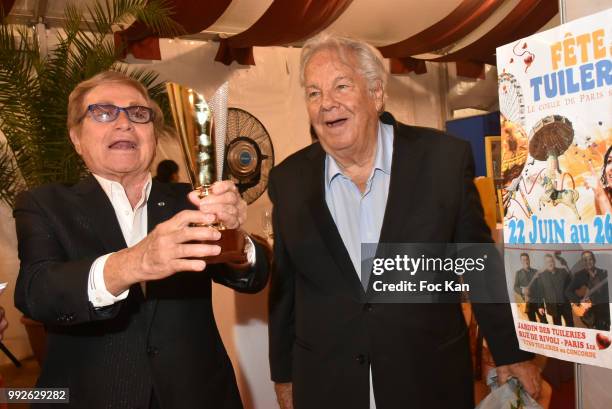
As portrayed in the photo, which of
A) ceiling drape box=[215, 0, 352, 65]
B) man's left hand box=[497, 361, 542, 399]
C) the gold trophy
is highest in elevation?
ceiling drape box=[215, 0, 352, 65]

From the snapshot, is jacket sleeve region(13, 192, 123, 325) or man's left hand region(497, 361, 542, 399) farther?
man's left hand region(497, 361, 542, 399)

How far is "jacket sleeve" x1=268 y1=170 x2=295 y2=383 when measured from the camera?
6.43 feet

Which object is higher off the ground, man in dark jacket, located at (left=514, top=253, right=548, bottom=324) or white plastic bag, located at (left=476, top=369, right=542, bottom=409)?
man in dark jacket, located at (left=514, top=253, right=548, bottom=324)

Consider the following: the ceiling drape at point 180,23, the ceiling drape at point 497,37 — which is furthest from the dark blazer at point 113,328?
the ceiling drape at point 497,37

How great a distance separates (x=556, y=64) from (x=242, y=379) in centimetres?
229

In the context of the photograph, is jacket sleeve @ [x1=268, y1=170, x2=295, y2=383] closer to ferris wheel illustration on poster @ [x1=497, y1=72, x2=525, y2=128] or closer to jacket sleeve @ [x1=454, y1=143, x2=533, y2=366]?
jacket sleeve @ [x1=454, y1=143, x2=533, y2=366]

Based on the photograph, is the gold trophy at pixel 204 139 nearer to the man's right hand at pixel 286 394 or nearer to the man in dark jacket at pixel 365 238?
the man in dark jacket at pixel 365 238

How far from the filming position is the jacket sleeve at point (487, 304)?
1739 millimetres

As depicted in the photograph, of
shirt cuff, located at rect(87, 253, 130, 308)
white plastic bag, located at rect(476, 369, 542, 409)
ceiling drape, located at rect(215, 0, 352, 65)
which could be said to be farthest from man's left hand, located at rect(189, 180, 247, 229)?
ceiling drape, located at rect(215, 0, 352, 65)

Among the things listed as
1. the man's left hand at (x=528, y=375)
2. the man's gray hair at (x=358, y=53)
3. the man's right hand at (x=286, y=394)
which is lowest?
the man's right hand at (x=286, y=394)

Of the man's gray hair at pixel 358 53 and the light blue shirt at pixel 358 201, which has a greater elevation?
the man's gray hair at pixel 358 53

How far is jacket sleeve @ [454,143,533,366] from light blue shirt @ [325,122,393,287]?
245 millimetres

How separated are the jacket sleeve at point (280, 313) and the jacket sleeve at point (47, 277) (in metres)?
0.72

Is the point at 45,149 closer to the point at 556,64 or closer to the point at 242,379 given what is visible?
the point at 242,379
